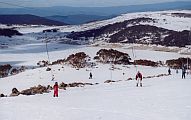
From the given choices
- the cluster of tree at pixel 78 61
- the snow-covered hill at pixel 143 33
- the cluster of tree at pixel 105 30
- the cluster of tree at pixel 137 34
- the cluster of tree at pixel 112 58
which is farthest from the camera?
the cluster of tree at pixel 105 30

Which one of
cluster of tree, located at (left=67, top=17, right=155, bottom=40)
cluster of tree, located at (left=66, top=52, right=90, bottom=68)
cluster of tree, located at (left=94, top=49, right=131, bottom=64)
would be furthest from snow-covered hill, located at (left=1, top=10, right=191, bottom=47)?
cluster of tree, located at (left=66, top=52, right=90, bottom=68)

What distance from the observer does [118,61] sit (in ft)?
220

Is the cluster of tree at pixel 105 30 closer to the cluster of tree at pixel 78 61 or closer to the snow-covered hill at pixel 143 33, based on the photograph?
the snow-covered hill at pixel 143 33

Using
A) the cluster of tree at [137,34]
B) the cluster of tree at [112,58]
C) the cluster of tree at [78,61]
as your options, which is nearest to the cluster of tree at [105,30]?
the cluster of tree at [137,34]

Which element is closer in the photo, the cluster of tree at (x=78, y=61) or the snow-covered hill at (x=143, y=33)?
the cluster of tree at (x=78, y=61)

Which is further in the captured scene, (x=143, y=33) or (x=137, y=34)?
(x=143, y=33)

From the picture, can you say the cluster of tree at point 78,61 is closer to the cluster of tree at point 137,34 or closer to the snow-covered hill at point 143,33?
the cluster of tree at point 137,34

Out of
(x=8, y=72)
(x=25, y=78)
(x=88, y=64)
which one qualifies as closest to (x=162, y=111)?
(x=25, y=78)

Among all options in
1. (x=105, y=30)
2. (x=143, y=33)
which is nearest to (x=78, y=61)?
(x=143, y=33)

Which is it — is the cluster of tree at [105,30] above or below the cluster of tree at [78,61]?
above

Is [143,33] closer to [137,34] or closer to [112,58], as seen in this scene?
[137,34]

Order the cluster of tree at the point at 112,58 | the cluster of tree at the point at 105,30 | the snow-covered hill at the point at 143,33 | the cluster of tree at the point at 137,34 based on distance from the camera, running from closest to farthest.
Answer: the cluster of tree at the point at 112,58, the cluster of tree at the point at 137,34, the snow-covered hill at the point at 143,33, the cluster of tree at the point at 105,30

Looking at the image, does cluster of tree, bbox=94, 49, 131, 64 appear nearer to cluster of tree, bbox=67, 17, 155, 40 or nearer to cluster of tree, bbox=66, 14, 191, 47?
cluster of tree, bbox=66, 14, 191, 47

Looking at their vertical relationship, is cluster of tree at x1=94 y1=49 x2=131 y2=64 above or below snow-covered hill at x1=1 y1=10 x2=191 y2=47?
below
